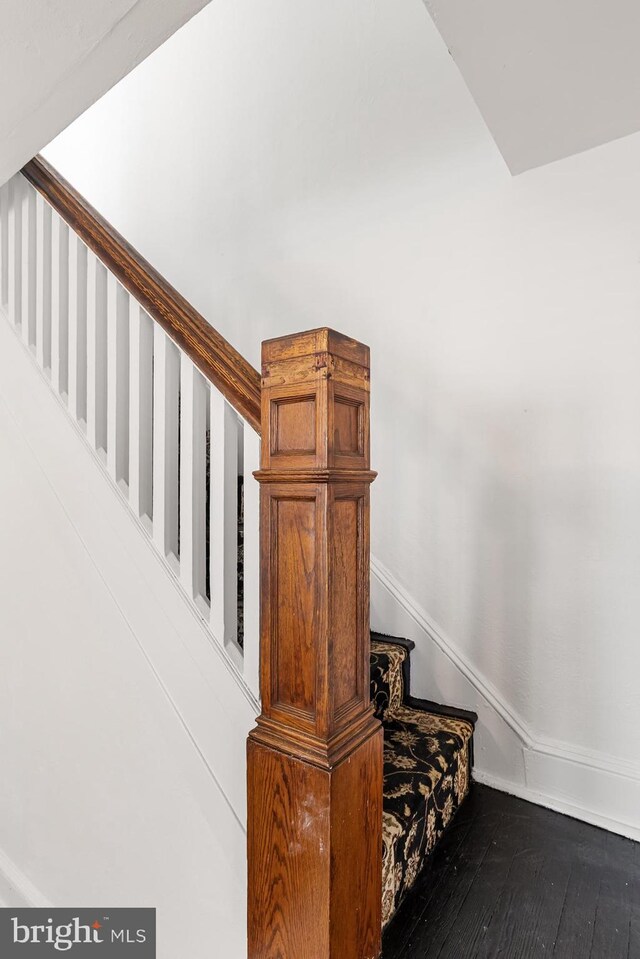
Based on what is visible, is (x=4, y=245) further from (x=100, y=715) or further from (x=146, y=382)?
(x=100, y=715)

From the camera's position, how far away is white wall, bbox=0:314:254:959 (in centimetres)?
111

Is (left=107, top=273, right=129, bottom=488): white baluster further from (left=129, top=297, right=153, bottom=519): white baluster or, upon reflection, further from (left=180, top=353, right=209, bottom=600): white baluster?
(left=180, top=353, right=209, bottom=600): white baluster

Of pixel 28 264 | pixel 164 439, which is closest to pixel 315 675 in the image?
pixel 164 439

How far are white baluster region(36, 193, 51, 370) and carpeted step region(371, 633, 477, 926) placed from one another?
4.49 ft

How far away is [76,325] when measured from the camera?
145cm

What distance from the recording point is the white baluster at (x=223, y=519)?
3.59 ft

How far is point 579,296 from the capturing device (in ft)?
4.83

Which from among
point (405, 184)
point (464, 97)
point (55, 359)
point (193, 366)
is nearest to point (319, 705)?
point (193, 366)

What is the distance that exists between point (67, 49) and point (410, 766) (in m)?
1.81

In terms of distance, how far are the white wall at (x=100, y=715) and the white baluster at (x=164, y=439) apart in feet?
0.23

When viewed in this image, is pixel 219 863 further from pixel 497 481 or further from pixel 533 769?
pixel 497 481

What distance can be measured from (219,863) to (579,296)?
1.67 metres

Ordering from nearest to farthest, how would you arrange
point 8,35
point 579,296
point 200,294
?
1. point 8,35
2. point 579,296
3. point 200,294

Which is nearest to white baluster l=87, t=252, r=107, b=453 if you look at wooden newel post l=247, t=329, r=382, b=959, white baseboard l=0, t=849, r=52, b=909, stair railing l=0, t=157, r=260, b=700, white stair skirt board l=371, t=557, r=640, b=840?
stair railing l=0, t=157, r=260, b=700
